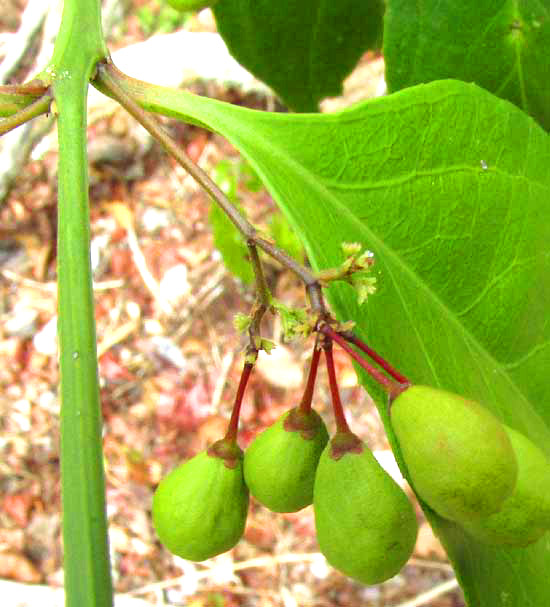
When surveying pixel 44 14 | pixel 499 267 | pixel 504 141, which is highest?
pixel 44 14

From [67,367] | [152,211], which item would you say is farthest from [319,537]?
[152,211]

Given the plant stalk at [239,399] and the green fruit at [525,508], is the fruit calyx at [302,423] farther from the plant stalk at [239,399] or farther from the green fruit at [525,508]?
the green fruit at [525,508]

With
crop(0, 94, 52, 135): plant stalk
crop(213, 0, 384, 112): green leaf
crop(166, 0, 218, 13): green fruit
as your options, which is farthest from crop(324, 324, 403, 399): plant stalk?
crop(213, 0, 384, 112): green leaf

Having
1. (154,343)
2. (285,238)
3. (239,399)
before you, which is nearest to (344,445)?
(239,399)

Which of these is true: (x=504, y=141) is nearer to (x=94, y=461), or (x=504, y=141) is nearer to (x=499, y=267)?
(x=499, y=267)

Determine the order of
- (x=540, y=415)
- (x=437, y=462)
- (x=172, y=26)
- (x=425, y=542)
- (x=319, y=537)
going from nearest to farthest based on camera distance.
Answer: (x=437, y=462), (x=319, y=537), (x=540, y=415), (x=425, y=542), (x=172, y=26)

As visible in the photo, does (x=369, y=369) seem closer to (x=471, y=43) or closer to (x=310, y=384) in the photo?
(x=310, y=384)
